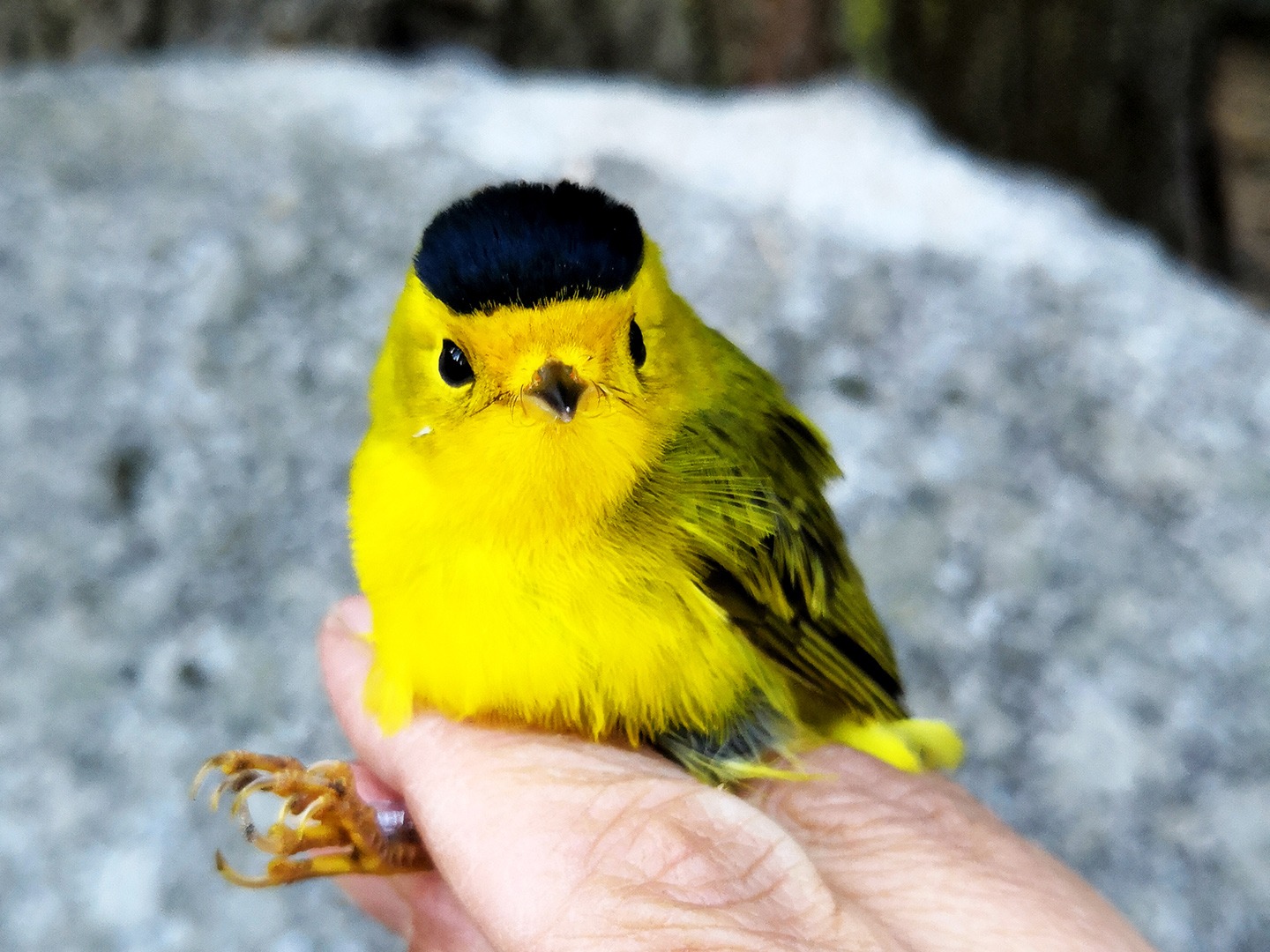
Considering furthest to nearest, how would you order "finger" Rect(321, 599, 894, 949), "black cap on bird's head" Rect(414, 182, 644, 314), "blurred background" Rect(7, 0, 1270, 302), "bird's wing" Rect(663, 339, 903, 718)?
"blurred background" Rect(7, 0, 1270, 302)
"bird's wing" Rect(663, 339, 903, 718)
"black cap on bird's head" Rect(414, 182, 644, 314)
"finger" Rect(321, 599, 894, 949)

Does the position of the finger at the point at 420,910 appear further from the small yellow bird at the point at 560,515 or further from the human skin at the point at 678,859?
the small yellow bird at the point at 560,515

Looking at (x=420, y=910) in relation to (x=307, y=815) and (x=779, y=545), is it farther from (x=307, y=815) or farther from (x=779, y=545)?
(x=779, y=545)

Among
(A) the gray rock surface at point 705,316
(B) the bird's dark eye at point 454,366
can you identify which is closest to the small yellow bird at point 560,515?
(B) the bird's dark eye at point 454,366

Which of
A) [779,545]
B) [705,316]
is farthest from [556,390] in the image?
[705,316]

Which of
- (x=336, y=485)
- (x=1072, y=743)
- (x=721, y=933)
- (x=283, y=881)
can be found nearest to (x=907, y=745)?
(x=1072, y=743)

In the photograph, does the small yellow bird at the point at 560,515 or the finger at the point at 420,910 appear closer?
the small yellow bird at the point at 560,515

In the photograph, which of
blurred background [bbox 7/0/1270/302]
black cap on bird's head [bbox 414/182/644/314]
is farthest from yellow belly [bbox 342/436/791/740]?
blurred background [bbox 7/0/1270/302]

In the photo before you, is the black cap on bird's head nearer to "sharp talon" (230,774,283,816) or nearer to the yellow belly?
the yellow belly
